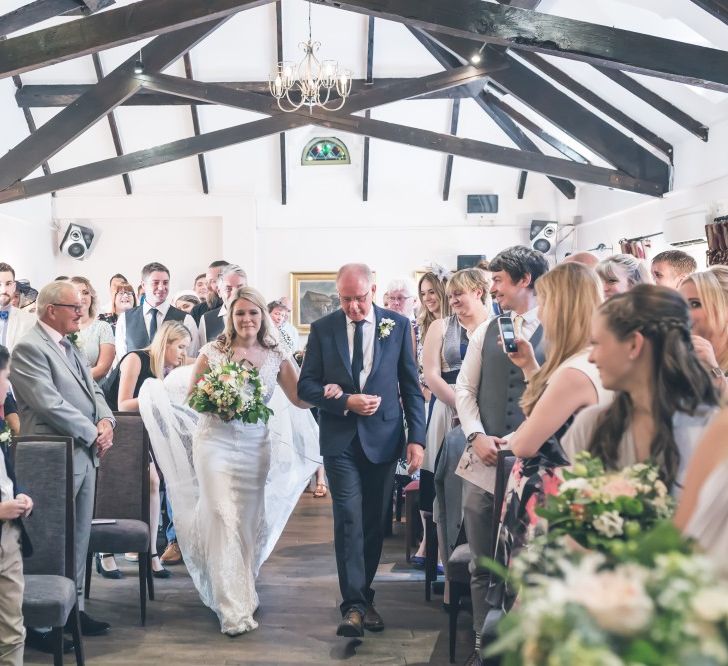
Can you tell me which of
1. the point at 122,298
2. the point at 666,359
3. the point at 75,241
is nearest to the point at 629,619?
the point at 666,359

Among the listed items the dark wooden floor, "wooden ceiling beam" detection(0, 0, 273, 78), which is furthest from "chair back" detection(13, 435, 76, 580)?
"wooden ceiling beam" detection(0, 0, 273, 78)

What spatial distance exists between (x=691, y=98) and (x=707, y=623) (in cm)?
902

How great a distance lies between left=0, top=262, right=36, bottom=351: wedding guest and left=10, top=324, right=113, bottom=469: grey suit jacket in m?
2.21

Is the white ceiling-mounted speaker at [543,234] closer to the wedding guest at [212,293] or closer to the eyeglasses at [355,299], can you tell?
the wedding guest at [212,293]

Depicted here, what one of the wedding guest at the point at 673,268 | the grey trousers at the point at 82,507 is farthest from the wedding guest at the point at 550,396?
the wedding guest at the point at 673,268

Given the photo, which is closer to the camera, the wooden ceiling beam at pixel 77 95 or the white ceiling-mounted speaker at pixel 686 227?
the white ceiling-mounted speaker at pixel 686 227

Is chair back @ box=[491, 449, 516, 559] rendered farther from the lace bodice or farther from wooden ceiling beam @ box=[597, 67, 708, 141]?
wooden ceiling beam @ box=[597, 67, 708, 141]

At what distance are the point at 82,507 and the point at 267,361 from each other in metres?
1.24

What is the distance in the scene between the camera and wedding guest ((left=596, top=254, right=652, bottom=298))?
4.20m

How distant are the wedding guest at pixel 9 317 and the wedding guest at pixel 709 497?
548 cm

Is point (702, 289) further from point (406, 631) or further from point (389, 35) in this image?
point (389, 35)

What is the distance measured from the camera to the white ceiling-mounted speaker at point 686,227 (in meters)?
9.13

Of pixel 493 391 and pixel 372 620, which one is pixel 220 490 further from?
pixel 493 391

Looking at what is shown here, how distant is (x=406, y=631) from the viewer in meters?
4.54
